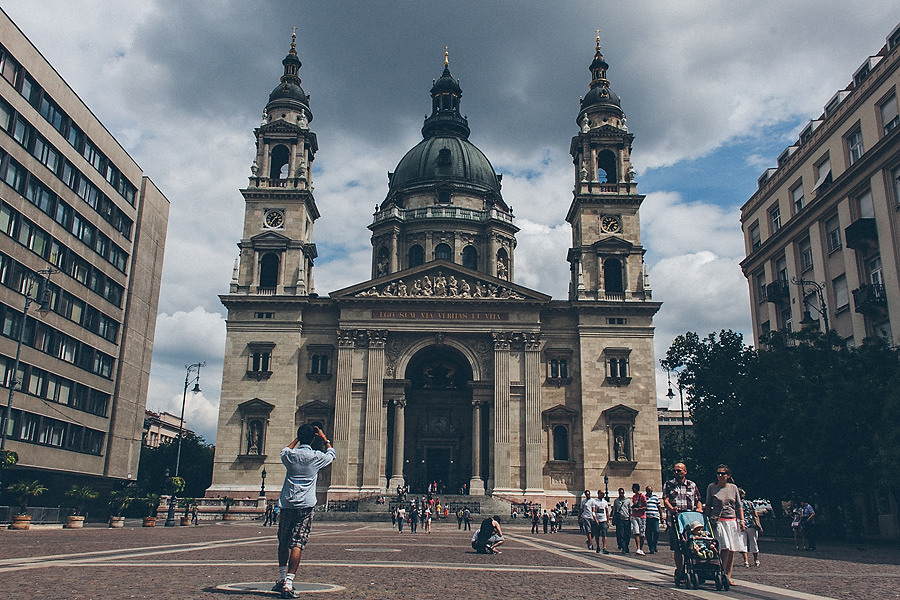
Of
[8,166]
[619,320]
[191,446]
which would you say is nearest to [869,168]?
[619,320]

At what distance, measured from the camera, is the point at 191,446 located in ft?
289

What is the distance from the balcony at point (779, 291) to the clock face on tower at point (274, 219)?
36592 millimetres

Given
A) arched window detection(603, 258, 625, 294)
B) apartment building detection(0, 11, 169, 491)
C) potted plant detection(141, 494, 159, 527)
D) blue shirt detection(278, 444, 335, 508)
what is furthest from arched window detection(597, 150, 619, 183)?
blue shirt detection(278, 444, 335, 508)

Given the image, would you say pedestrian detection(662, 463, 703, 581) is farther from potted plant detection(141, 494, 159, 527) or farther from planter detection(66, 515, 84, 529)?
potted plant detection(141, 494, 159, 527)

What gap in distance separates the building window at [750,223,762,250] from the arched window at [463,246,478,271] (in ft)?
89.6

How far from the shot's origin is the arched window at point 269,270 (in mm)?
59881

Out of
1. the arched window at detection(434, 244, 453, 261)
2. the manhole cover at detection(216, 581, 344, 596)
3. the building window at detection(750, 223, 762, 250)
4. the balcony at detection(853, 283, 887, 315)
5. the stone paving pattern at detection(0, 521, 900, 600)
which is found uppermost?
the arched window at detection(434, 244, 453, 261)

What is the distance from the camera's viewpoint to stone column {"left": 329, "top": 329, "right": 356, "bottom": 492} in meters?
53.8

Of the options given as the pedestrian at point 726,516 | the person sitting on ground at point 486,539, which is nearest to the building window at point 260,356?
the person sitting on ground at point 486,539

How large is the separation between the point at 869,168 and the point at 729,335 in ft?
33.8

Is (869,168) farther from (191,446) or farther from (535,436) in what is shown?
(191,446)

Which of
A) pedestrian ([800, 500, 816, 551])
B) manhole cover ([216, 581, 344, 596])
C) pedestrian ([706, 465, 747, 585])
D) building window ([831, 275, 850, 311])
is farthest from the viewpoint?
building window ([831, 275, 850, 311])

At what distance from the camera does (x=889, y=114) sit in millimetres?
34156

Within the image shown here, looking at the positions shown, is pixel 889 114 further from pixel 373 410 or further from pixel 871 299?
pixel 373 410
